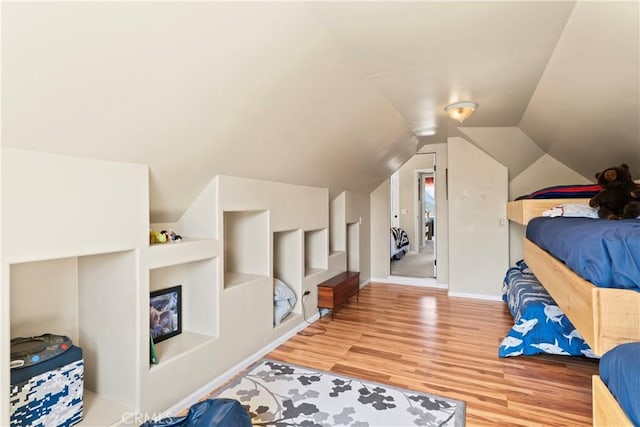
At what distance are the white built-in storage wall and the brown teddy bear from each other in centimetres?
256

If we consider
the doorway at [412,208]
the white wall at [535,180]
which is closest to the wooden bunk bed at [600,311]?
the white wall at [535,180]

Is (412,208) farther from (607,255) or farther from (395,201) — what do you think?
(607,255)

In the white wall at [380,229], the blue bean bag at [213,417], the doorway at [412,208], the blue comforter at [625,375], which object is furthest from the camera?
the doorway at [412,208]

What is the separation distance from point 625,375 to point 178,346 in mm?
2400

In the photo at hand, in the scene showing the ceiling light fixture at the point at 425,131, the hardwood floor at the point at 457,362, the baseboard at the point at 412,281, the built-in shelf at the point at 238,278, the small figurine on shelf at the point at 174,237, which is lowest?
the hardwood floor at the point at 457,362

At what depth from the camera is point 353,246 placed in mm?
5430

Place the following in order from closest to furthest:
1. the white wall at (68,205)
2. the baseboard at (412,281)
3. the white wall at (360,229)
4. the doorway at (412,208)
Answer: the white wall at (68,205) → the white wall at (360,229) → the baseboard at (412,281) → the doorway at (412,208)

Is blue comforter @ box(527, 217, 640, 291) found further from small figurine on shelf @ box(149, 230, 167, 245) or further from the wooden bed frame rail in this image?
small figurine on shelf @ box(149, 230, 167, 245)

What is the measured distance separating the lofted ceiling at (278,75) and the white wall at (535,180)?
1391mm

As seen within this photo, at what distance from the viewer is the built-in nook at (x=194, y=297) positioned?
2.49 meters

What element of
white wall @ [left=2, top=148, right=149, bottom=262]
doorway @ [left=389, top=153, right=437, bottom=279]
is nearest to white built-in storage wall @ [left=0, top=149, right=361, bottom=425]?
white wall @ [left=2, top=148, right=149, bottom=262]

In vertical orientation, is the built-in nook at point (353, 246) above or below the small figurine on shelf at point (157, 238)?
below

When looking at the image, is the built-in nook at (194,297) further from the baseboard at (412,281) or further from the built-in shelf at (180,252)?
the baseboard at (412,281)

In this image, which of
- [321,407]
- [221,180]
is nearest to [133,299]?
[221,180]
